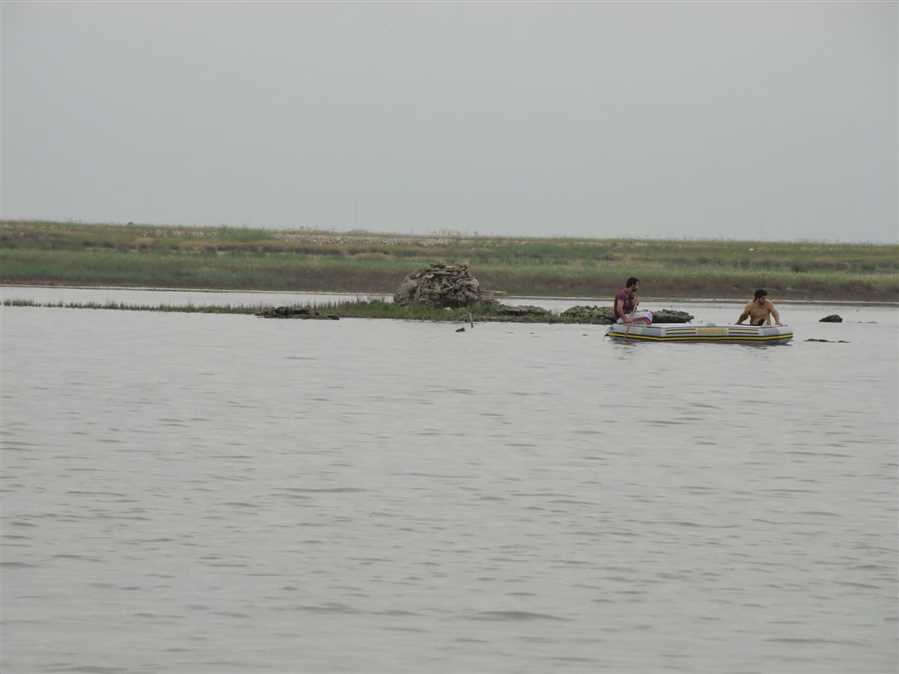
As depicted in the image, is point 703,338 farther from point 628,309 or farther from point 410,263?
point 410,263

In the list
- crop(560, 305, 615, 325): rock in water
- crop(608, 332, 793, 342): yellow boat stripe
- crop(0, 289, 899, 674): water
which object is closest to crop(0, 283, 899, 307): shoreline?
crop(560, 305, 615, 325): rock in water

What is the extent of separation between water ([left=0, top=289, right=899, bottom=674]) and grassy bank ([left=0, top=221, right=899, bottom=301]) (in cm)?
4433

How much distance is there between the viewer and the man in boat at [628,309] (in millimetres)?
37438

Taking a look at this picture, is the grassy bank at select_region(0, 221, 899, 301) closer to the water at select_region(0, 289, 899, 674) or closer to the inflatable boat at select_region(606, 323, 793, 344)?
the inflatable boat at select_region(606, 323, 793, 344)

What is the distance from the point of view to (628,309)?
3850cm

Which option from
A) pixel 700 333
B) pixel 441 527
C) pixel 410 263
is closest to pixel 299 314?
pixel 700 333

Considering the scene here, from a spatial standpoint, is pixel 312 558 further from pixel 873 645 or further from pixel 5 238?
pixel 5 238

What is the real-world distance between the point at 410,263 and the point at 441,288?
1205 inches

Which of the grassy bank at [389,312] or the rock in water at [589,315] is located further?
the rock in water at [589,315]

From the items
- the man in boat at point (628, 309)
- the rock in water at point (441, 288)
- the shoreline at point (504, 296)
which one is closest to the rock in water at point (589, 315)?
the rock in water at point (441, 288)

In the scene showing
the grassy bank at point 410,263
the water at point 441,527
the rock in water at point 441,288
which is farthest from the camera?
the grassy bank at point 410,263

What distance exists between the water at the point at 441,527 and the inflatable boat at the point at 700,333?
10634 millimetres

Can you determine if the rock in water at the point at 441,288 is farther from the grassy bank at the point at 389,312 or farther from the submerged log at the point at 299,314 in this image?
the submerged log at the point at 299,314

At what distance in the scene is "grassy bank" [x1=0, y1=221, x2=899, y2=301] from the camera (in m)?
70.8
